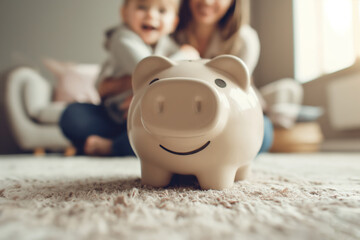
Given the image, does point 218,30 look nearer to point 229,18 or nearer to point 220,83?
point 229,18

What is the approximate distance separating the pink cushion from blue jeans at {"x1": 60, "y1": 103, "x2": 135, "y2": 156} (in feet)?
3.02

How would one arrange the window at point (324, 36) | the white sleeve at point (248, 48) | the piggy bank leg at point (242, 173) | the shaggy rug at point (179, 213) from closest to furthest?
the shaggy rug at point (179, 213) → the piggy bank leg at point (242, 173) → the white sleeve at point (248, 48) → the window at point (324, 36)

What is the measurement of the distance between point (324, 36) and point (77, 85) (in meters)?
2.12

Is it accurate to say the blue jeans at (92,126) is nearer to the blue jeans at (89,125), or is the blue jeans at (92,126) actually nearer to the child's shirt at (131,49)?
the blue jeans at (89,125)

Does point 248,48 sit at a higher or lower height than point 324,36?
lower

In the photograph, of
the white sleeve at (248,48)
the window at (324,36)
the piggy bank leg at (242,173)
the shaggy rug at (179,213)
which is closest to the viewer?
the shaggy rug at (179,213)

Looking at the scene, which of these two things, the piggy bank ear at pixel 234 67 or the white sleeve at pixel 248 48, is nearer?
the piggy bank ear at pixel 234 67

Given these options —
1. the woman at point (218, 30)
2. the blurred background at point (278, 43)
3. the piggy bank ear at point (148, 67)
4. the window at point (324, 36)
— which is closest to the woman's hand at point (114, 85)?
the woman at point (218, 30)

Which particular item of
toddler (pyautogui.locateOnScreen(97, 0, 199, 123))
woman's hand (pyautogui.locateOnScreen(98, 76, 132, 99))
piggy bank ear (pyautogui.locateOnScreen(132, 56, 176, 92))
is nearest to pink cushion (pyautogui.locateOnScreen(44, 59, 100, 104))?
woman's hand (pyautogui.locateOnScreen(98, 76, 132, 99))

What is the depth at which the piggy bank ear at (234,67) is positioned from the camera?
1.42ft

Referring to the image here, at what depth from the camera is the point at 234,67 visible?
43 centimetres

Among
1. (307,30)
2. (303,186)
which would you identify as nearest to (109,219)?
(303,186)

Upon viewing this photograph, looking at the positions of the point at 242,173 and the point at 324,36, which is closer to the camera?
the point at 242,173

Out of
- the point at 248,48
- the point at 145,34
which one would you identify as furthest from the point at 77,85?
the point at 248,48
